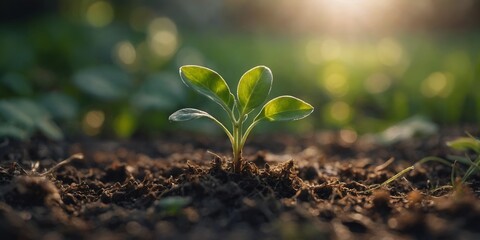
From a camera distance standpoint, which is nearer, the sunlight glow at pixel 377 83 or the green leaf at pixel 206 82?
the green leaf at pixel 206 82

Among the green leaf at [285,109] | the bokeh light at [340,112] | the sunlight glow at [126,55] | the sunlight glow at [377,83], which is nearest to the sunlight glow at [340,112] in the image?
the bokeh light at [340,112]

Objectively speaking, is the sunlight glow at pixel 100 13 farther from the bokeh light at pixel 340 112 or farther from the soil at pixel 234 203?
the soil at pixel 234 203

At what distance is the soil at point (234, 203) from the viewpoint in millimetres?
1328

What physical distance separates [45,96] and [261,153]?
192cm

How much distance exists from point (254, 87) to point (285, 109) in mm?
112

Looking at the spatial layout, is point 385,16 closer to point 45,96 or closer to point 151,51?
point 151,51

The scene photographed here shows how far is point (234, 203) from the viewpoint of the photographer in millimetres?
1500

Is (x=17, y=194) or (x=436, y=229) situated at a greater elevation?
(x=17, y=194)

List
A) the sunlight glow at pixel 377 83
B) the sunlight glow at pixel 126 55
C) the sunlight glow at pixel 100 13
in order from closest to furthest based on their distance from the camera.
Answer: the sunlight glow at pixel 126 55
the sunlight glow at pixel 377 83
the sunlight glow at pixel 100 13

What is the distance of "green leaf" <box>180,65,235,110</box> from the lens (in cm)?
163

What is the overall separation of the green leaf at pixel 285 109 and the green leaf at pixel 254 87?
0.11ft

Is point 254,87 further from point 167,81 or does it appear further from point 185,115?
point 167,81

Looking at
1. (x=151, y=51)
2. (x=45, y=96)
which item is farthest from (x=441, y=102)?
(x=45, y=96)

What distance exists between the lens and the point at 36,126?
9.42 ft
